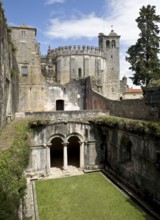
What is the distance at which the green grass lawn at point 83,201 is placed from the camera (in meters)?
10.6

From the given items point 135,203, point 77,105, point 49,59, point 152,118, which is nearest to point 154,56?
point 77,105

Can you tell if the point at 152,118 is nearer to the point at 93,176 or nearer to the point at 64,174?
the point at 93,176

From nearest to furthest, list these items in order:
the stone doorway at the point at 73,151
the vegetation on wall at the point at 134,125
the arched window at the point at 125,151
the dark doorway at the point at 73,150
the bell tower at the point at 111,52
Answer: the vegetation on wall at the point at 134,125
the arched window at the point at 125,151
the stone doorway at the point at 73,151
the dark doorway at the point at 73,150
the bell tower at the point at 111,52

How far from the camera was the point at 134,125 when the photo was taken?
12.3 meters

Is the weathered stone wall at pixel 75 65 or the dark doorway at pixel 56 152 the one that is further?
the weathered stone wall at pixel 75 65

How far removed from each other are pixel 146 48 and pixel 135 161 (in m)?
15.5

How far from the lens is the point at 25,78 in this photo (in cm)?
2631

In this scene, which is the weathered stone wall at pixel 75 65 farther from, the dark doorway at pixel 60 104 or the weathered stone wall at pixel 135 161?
the weathered stone wall at pixel 135 161

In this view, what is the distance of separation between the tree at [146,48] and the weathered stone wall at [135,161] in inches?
362

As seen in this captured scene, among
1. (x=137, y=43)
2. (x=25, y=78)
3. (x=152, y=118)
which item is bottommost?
(x=152, y=118)

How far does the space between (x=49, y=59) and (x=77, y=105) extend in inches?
585

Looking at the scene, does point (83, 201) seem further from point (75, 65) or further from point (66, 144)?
point (75, 65)

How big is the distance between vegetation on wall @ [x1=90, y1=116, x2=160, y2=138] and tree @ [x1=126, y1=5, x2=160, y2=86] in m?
9.04

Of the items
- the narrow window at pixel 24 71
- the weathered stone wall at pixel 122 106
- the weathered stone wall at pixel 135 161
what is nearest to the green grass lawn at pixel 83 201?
the weathered stone wall at pixel 135 161
